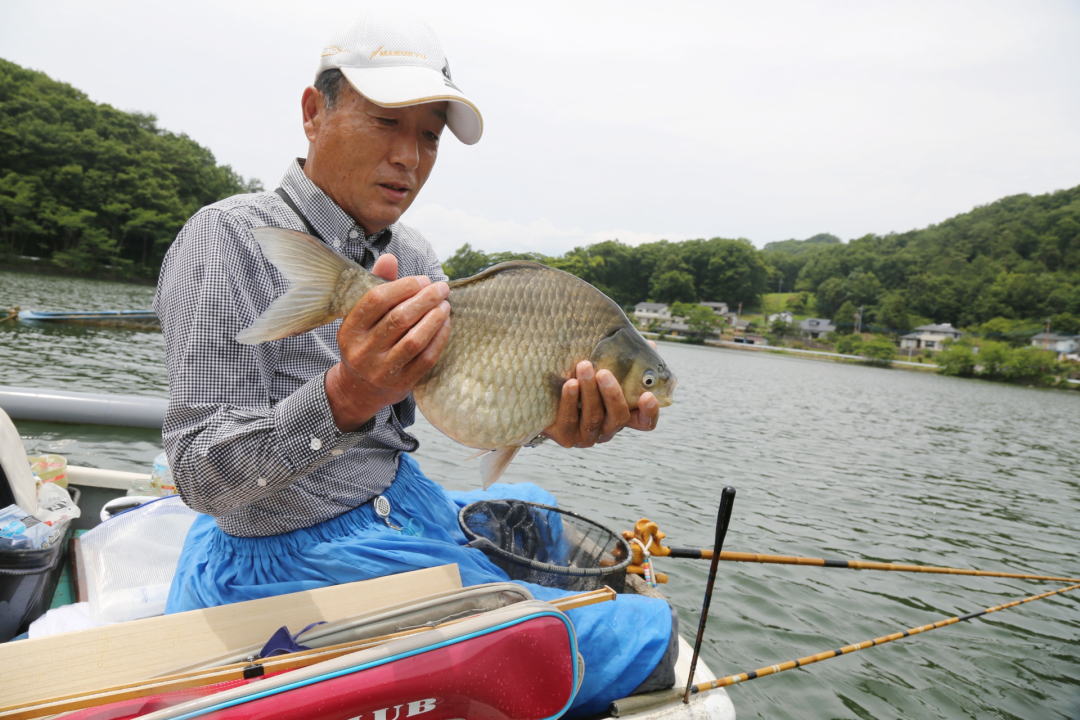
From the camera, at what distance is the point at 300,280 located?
65.1 inches

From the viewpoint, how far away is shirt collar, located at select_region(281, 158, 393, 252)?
2.34 m

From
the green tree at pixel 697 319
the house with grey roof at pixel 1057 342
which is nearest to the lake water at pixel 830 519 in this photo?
the green tree at pixel 697 319

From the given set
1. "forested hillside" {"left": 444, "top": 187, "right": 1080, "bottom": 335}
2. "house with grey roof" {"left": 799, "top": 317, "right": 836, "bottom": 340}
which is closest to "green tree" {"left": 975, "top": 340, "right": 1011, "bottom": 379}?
"forested hillside" {"left": 444, "top": 187, "right": 1080, "bottom": 335}

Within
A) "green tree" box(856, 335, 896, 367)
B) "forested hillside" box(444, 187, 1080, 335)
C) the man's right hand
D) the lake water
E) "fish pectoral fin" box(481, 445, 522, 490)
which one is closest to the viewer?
the man's right hand

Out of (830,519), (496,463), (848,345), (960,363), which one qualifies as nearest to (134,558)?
(496,463)

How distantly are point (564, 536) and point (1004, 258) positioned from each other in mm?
125923

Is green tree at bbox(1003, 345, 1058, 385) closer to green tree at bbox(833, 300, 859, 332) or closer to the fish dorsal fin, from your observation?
green tree at bbox(833, 300, 859, 332)

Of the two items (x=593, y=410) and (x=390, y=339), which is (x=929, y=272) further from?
(x=390, y=339)

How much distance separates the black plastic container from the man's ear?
2.32 meters

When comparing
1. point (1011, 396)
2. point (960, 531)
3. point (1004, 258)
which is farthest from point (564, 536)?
point (1004, 258)

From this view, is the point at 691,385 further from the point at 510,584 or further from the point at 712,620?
the point at 510,584

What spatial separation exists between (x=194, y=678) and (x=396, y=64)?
6.41 feet

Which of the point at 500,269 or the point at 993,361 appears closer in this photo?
the point at 500,269

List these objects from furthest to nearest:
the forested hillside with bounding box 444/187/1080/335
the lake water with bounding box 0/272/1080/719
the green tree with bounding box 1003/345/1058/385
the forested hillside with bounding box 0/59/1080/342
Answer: the forested hillside with bounding box 444/187/1080/335 < the green tree with bounding box 1003/345/1058/385 < the forested hillside with bounding box 0/59/1080/342 < the lake water with bounding box 0/272/1080/719
